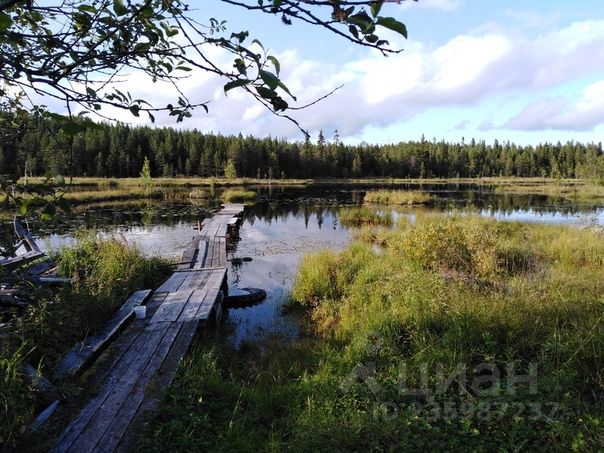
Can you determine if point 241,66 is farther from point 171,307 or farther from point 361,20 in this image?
point 171,307

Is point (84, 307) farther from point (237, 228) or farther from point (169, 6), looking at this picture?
point (237, 228)

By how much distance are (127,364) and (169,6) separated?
4.51 metres

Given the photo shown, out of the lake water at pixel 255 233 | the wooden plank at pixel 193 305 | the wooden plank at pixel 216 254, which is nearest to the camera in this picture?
the wooden plank at pixel 193 305

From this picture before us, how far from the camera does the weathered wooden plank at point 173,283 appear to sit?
8.00m

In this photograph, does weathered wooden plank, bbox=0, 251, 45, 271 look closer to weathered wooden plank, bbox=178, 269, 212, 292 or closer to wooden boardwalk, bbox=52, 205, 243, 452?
wooden boardwalk, bbox=52, 205, 243, 452

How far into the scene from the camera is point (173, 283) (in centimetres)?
854

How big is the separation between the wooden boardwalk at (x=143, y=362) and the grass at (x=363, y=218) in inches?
551

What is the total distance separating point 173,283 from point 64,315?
3.41 meters

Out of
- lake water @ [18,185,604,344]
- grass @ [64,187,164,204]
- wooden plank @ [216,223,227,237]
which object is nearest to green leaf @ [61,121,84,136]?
lake water @ [18,185,604,344]

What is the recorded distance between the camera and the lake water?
9.03m

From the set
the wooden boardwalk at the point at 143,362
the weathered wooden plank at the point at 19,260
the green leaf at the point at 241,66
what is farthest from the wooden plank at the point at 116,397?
the green leaf at the point at 241,66

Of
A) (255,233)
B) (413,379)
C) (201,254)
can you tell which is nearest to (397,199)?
(255,233)

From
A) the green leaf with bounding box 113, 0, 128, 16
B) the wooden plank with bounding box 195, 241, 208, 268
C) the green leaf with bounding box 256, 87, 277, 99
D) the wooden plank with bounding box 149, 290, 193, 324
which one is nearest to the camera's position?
the green leaf with bounding box 256, 87, 277, 99

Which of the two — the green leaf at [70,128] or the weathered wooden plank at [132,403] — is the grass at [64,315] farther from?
the green leaf at [70,128]
